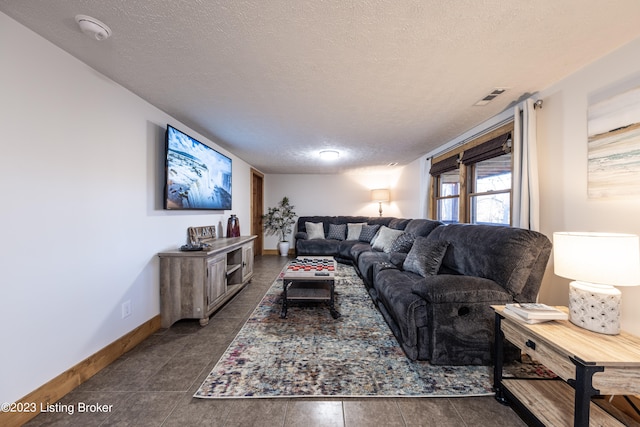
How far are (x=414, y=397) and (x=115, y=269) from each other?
2.35 meters

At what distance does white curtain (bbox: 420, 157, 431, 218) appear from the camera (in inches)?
173

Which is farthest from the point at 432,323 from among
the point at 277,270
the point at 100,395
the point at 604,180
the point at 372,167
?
the point at 372,167

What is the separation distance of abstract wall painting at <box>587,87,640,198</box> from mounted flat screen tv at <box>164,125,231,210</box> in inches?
134

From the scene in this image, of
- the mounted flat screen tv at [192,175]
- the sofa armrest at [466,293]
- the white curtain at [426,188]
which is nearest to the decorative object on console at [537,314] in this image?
the sofa armrest at [466,293]

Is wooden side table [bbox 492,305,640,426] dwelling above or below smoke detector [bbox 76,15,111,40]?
below

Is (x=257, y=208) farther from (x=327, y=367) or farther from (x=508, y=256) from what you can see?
(x=508, y=256)

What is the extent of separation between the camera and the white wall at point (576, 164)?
4.89 ft

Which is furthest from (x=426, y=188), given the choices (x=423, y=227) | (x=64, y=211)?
(x=64, y=211)

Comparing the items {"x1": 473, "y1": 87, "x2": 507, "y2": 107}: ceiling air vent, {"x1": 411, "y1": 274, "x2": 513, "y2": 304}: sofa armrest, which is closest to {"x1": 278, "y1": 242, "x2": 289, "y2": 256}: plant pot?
{"x1": 411, "y1": 274, "x2": 513, "y2": 304}: sofa armrest

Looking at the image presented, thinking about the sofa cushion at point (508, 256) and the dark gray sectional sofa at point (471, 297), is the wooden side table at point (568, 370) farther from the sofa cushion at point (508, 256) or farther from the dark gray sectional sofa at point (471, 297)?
the sofa cushion at point (508, 256)

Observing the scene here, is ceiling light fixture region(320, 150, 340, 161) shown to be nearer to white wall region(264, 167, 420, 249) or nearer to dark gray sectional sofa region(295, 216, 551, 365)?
white wall region(264, 167, 420, 249)

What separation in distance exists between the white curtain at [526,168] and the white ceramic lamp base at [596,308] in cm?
92

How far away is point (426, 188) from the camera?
4.45 metres

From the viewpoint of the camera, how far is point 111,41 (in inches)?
58.3
